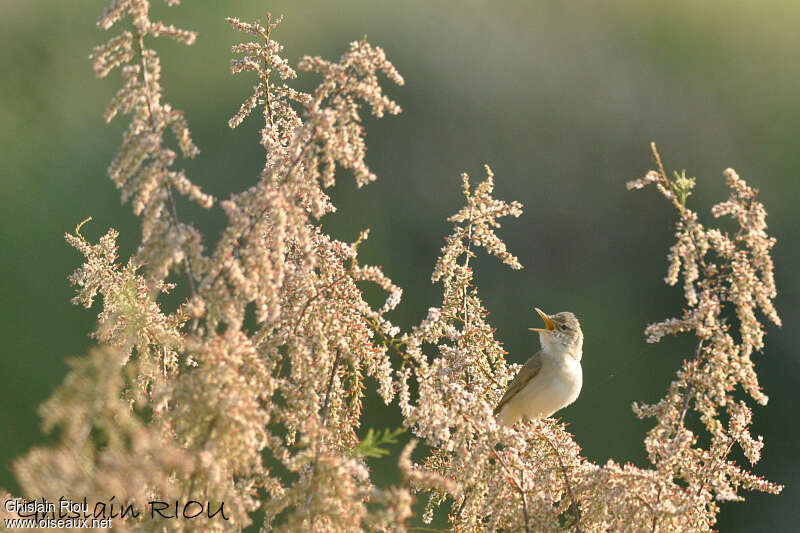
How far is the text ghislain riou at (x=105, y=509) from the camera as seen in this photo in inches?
40.4

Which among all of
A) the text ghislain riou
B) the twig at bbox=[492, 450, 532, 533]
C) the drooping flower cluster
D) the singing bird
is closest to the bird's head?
the singing bird

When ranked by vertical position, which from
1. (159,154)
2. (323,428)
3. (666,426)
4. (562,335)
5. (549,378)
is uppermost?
(562,335)

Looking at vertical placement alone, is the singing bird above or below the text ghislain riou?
above

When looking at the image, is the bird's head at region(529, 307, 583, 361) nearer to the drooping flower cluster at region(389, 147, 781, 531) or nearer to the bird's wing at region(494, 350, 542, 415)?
the bird's wing at region(494, 350, 542, 415)

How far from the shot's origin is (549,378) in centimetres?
253

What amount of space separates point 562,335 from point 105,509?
186 cm

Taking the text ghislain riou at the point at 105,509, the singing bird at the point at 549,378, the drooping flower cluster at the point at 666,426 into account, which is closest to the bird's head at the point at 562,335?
the singing bird at the point at 549,378

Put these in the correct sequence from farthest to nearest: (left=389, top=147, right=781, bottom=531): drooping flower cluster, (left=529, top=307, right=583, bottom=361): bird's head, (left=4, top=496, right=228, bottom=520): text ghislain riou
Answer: (left=529, top=307, right=583, bottom=361): bird's head < (left=389, top=147, right=781, bottom=531): drooping flower cluster < (left=4, top=496, right=228, bottom=520): text ghislain riou

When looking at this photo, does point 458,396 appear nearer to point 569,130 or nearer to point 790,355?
point 790,355

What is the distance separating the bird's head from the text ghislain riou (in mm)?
1662

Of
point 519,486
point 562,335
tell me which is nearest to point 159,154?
point 519,486

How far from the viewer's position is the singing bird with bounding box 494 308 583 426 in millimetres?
2467

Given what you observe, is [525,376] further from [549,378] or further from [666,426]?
[666,426]

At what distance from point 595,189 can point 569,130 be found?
23.6 inches
